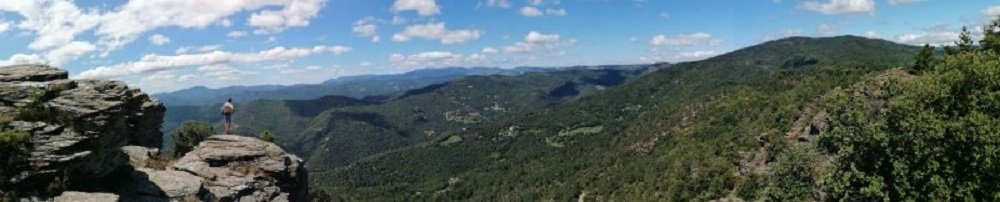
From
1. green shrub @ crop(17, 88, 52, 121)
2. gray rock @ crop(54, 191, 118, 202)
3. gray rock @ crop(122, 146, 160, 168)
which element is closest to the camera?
gray rock @ crop(54, 191, 118, 202)

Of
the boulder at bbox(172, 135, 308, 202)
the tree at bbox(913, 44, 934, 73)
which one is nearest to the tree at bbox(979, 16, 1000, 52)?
the tree at bbox(913, 44, 934, 73)

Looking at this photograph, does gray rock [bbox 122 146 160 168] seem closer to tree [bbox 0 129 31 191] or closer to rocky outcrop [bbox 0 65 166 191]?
rocky outcrop [bbox 0 65 166 191]

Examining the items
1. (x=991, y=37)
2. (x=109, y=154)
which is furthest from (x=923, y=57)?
(x=109, y=154)

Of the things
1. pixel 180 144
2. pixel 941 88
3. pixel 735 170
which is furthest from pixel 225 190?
pixel 735 170

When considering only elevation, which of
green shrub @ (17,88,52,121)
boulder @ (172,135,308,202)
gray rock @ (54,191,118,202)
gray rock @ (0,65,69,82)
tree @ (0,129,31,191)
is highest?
gray rock @ (0,65,69,82)

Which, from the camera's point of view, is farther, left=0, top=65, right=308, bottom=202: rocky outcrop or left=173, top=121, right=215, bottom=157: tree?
left=173, top=121, right=215, bottom=157: tree

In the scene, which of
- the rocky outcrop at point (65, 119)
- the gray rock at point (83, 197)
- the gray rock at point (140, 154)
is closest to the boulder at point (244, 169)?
the gray rock at point (140, 154)

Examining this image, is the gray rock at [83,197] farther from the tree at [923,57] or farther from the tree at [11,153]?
the tree at [923,57]
